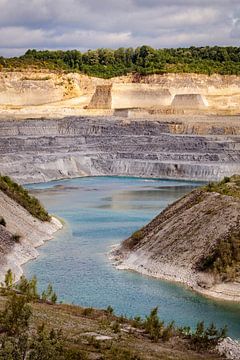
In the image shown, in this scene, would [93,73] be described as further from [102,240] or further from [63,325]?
[63,325]

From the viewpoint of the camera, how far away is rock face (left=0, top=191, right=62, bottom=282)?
31545 millimetres

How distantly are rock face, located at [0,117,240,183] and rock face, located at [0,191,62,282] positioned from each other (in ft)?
95.9

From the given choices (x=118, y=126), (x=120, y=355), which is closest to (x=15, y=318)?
(x=120, y=355)

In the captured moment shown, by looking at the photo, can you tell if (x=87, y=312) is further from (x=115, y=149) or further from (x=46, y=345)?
(x=115, y=149)

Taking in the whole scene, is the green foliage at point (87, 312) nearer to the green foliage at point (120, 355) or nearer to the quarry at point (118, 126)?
the green foliage at point (120, 355)

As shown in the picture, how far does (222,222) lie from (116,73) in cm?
9326

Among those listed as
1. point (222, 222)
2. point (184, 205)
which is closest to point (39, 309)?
point (222, 222)

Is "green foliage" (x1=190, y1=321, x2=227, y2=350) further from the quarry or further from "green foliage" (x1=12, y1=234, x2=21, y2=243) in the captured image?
the quarry

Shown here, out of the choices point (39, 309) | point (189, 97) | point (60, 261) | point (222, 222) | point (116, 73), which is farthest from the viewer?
point (116, 73)

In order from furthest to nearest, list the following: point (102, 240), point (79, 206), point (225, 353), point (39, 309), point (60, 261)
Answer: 1. point (79, 206)
2. point (102, 240)
3. point (60, 261)
4. point (39, 309)
5. point (225, 353)

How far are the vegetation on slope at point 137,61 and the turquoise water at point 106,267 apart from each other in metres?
61.2

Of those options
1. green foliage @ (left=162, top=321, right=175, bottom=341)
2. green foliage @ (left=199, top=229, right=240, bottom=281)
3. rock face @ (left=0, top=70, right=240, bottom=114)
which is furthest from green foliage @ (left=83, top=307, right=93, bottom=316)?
rock face @ (left=0, top=70, right=240, bottom=114)

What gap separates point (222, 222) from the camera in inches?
1215

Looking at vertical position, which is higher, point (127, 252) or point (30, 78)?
point (30, 78)
